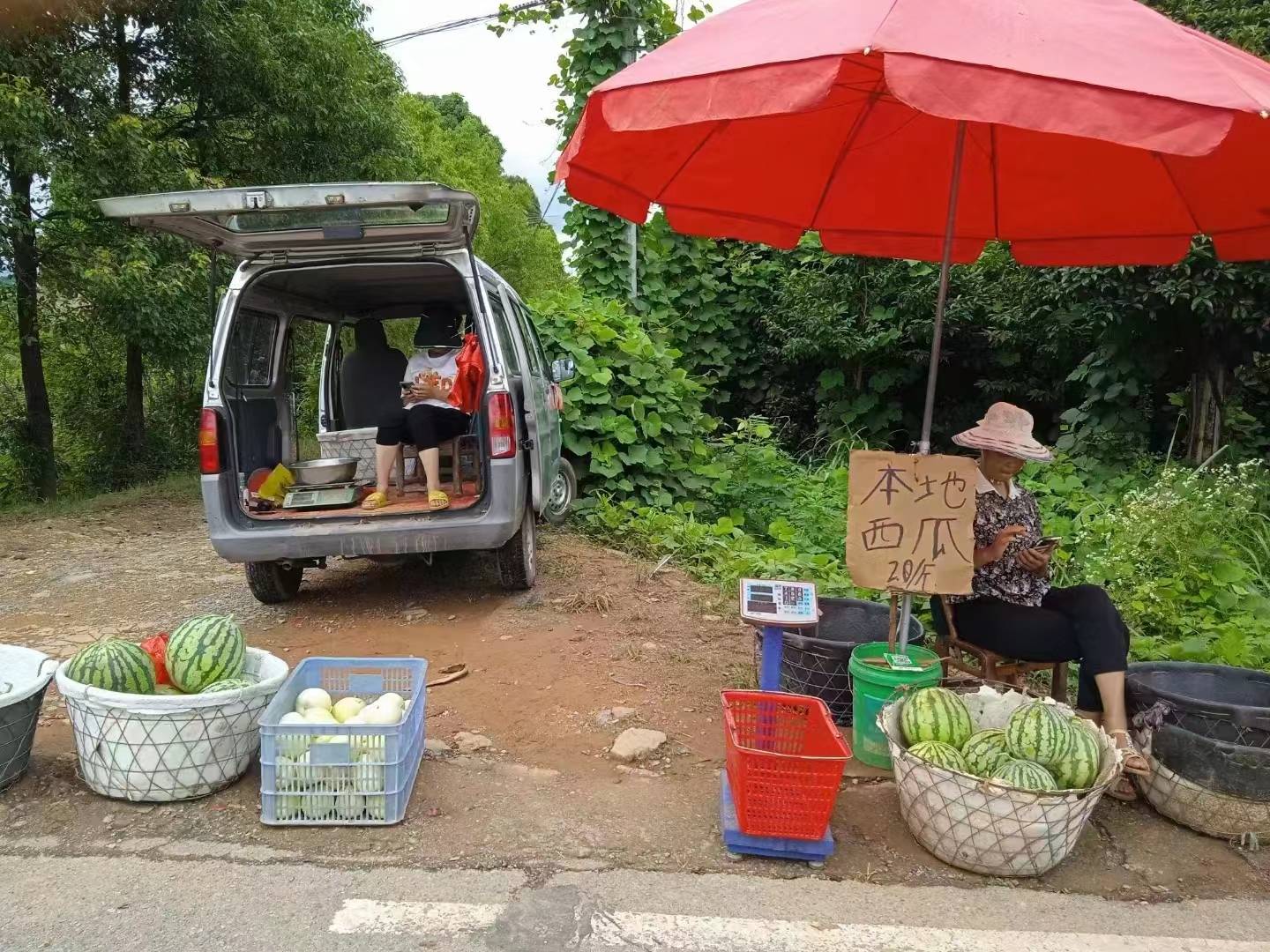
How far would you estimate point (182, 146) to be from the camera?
9195 millimetres

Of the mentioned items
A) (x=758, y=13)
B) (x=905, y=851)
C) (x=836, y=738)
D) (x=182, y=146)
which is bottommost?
(x=905, y=851)

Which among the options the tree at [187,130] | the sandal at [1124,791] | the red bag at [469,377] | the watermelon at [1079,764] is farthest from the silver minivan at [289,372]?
the tree at [187,130]

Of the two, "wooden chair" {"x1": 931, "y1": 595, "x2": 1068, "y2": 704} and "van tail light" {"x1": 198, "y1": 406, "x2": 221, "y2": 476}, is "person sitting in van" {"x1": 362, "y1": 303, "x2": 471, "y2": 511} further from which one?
"wooden chair" {"x1": 931, "y1": 595, "x2": 1068, "y2": 704}

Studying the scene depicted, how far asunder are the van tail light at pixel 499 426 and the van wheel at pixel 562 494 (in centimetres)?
173

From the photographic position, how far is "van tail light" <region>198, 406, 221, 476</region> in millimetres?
4605

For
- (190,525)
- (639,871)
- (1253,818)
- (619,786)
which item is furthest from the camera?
(190,525)

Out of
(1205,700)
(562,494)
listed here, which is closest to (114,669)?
(1205,700)

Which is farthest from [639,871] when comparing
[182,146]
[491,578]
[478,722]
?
[182,146]

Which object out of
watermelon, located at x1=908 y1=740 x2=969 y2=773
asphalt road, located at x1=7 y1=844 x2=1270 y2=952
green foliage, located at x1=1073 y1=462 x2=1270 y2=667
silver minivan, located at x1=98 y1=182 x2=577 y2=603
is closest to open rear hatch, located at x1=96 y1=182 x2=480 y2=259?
silver minivan, located at x1=98 y1=182 x2=577 y2=603

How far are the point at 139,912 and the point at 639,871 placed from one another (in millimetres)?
1407

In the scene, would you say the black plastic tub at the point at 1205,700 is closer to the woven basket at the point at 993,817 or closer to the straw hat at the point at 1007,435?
the woven basket at the point at 993,817

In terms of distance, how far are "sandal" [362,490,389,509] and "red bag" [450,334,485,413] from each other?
674 mm

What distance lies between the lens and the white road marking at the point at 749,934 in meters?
2.35

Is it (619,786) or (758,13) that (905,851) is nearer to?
(619,786)
